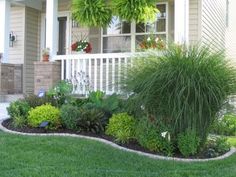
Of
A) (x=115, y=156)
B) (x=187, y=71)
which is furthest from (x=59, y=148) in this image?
(x=187, y=71)

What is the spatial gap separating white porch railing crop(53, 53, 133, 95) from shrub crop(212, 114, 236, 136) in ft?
8.67

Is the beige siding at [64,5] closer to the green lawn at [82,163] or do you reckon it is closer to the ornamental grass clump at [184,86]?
the ornamental grass clump at [184,86]

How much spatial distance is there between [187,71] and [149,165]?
5.36 ft

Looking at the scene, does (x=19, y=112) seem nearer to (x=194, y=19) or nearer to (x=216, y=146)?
(x=216, y=146)

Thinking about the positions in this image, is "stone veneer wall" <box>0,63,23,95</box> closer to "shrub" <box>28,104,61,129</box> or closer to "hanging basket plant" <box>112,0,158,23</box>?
"hanging basket plant" <box>112,0,158,23</box>

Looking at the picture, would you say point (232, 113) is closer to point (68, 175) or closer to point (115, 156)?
point (115, 156)

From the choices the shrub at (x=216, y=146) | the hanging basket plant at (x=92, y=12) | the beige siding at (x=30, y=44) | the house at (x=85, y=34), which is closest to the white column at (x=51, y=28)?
the house at (x=85, y=34)

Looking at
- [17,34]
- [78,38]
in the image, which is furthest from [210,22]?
[17,34]

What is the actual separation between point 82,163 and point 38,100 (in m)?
3.29

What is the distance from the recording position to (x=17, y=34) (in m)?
14.0

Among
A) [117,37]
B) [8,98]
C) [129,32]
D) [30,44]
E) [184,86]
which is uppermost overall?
[129,32]

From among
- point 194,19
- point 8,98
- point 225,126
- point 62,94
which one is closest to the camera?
point 225,126

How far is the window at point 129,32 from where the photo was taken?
12234 mm

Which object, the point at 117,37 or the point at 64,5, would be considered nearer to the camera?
the point at 117,37
